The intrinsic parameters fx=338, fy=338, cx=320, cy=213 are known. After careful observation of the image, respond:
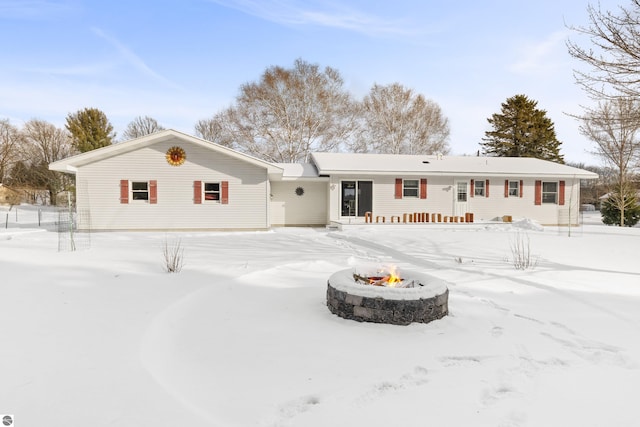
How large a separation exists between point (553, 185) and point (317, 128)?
A: 648 inches

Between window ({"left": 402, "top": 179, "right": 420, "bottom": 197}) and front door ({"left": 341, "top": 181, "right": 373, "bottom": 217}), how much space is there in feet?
6.04

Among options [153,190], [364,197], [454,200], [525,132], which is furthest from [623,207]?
[153,190]

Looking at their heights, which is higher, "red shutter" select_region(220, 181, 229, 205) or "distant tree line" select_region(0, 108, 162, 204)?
"distant tree line" select_region(0, 108, 162, 204)

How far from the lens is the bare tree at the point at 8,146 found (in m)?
32.0

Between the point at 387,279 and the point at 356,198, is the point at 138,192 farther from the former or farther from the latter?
the point at 387,279

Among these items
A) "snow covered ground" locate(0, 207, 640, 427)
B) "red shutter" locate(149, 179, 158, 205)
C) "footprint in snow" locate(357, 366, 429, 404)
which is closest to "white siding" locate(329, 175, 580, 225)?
"red shutter" locate(149, 179, 158, 205)

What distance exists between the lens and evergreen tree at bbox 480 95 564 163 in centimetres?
3334

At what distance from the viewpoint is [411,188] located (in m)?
17.2

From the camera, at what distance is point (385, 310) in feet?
12.8

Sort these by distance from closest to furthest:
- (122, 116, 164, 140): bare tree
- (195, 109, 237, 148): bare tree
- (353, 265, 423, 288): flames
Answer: (353, 265, 423, 288): flames, (195, 109, 237, 148): bare tree, (122, 116, 164, 140): bare tree

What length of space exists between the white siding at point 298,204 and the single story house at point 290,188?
0.16ft

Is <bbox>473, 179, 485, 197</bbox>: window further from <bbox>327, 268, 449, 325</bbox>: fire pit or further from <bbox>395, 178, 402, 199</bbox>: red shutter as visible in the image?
<bbox>327, 268, 449, 325</bbox>: fire pit

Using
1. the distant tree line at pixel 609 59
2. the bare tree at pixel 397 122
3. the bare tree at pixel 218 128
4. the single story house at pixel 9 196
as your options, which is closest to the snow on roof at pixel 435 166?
the distant tree line at pixel 609 59

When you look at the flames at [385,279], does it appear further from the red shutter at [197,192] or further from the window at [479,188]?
the window at [479,188]
